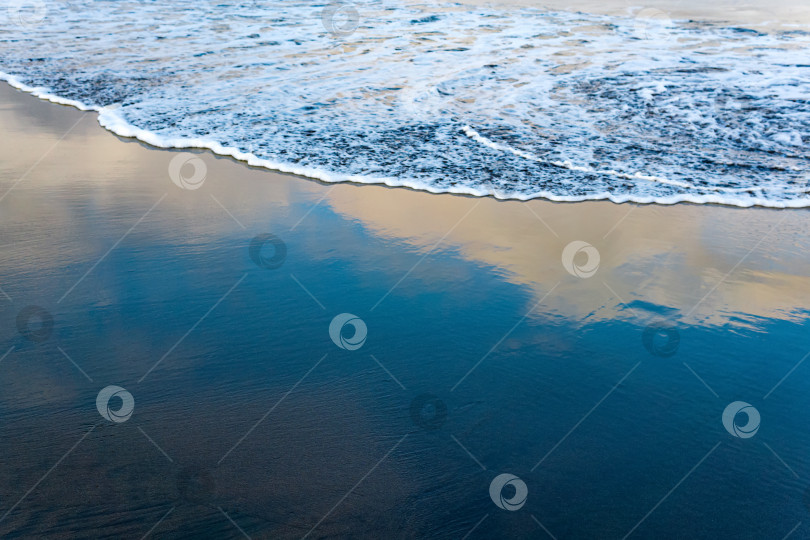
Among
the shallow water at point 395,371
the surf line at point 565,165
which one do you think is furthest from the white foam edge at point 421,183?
the shallow water at point 395,371

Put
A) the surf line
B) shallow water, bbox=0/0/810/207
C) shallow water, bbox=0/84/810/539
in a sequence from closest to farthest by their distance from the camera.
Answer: shallow water, bbox=0/84/810/539
the surf line
shallow water, bbox=0/0/810/207

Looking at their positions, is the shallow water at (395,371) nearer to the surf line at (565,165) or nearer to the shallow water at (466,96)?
the surf line at (565,165)

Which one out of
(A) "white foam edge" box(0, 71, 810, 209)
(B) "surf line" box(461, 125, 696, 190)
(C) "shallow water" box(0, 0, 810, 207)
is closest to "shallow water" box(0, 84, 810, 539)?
(A) "white foam edge" box(0, 71, 810, 209)

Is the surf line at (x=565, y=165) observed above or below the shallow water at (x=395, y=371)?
below

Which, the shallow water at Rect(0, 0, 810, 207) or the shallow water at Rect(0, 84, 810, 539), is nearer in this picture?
the shallow water at Rect(0, 84, 810, 539)

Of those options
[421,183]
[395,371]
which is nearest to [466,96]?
[421,183]

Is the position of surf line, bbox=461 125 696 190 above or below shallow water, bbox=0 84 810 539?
below

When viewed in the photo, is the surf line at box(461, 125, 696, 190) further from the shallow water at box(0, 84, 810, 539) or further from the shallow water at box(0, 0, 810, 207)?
the shallow water at box(0, 84, 810, 539)

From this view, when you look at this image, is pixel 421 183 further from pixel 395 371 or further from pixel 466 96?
pixel 466 96
